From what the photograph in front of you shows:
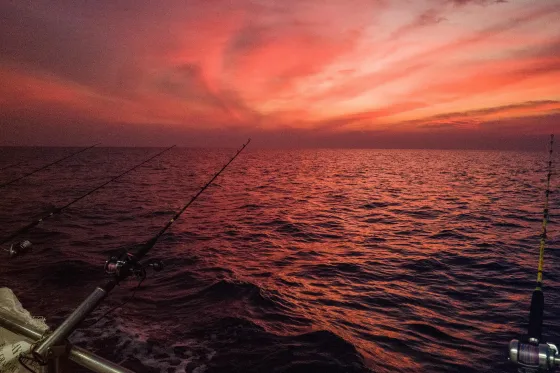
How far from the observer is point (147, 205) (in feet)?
73.0

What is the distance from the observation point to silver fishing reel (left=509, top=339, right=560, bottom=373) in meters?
2.28

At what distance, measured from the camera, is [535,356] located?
232 centimetres

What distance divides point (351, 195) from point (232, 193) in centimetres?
1090

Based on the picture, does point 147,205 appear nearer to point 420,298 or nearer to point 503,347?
point 420,298

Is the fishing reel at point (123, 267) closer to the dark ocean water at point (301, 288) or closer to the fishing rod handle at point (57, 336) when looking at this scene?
the fishing rod handle at point (57, 336)

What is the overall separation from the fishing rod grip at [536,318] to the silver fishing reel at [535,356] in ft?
0.57

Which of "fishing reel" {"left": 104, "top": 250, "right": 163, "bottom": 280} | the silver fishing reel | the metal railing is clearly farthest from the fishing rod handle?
the silver fishing reel

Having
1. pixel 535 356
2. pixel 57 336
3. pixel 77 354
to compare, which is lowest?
pixel 535 356

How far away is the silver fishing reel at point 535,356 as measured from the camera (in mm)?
2281

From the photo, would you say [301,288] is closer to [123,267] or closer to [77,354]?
[123,267]

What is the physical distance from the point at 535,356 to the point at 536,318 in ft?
1.54

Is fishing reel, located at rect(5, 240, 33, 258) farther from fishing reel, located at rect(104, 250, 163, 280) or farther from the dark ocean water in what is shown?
fishing reel, located at rect(104, 250, 163, 280)

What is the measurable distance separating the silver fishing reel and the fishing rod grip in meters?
0.17

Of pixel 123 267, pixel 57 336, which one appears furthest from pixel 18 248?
pixel 57 336
